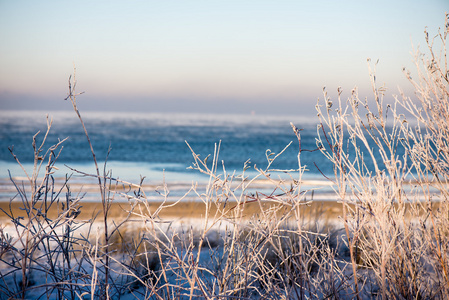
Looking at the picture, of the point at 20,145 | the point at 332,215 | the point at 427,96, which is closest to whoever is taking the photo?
the point at 427,96

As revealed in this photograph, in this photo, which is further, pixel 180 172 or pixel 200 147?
pixel 200 147

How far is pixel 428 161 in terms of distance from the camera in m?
2.51

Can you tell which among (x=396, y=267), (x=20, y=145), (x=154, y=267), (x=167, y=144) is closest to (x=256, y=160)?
(x=167, y=144)

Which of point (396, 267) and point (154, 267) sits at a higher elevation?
point (396, 267)

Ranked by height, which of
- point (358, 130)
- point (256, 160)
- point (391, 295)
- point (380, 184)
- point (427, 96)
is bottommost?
point (256, 160)

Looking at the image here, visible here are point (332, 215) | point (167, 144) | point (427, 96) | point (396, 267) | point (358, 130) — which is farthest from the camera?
point (167, 144)

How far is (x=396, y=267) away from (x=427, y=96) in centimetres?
112

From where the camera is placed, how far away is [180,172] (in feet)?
54.9

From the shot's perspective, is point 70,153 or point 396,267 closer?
point 396,267

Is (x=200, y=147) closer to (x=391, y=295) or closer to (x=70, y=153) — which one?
(x=70, y=153)

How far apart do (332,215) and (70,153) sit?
715 inches

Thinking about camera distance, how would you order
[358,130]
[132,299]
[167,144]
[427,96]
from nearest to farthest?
[358,130]
[427,96]
[132,299]
[167,144]

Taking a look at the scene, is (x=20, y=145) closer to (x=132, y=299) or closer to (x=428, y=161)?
(x=132, y=299)

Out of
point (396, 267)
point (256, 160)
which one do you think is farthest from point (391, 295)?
point (256, 160)
